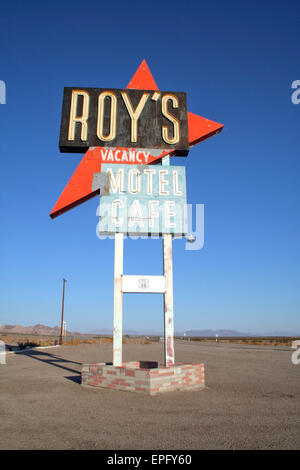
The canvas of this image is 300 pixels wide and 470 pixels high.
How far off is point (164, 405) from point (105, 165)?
22.6ft

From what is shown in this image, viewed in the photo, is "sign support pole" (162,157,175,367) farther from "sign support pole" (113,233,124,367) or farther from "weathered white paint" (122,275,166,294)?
"sign support pole" (113,233,124,367)

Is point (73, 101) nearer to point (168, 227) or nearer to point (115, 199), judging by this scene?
point (115, 199)

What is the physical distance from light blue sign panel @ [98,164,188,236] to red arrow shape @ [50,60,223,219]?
448 millimetres

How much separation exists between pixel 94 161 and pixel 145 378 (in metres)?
6.56

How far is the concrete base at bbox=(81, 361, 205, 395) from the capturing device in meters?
7.79

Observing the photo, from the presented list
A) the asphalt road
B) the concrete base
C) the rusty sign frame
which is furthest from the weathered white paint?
the rusty sign frame

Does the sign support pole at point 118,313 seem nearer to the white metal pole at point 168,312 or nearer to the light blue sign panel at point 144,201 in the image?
the light blue sign panel at point 144,201

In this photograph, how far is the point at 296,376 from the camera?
1123cm

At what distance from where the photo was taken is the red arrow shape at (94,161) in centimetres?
1004

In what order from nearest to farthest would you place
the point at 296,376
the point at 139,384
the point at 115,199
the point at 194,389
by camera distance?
the point at 139,384
the point at 194,389
the point at 115,199
the point at 296,376

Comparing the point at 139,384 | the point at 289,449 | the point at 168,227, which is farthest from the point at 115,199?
the point at 289,449

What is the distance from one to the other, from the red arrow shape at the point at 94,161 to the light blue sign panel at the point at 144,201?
1.47ft

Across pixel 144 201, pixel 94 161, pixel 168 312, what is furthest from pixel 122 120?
pixel 168 312

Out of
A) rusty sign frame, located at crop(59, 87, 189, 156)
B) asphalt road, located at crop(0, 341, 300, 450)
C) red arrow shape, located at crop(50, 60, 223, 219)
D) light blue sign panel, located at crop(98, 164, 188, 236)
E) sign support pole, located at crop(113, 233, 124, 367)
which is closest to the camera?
asphalt road, located at crop(0, 341, 300, 450)
